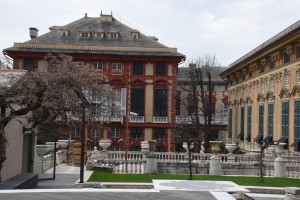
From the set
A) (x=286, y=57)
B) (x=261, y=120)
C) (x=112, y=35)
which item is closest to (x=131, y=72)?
Answer: (x=112, y=35)

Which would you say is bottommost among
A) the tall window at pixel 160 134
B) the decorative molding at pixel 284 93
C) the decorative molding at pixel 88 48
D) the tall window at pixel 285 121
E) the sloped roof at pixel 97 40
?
the tall window at pixel 160 134

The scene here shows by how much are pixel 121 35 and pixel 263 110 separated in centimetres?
2053

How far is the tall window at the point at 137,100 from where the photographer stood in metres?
49.9

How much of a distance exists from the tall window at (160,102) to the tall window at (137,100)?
152cm

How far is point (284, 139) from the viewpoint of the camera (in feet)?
110

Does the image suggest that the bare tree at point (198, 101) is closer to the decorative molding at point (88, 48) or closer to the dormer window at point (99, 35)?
the decorative molding at point (88, 48)

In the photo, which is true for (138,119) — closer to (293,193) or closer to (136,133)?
(136,133)

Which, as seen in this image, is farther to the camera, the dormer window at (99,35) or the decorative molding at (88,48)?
the dormer window at (99,35)

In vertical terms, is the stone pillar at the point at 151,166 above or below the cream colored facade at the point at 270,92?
below

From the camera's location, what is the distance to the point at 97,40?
51.6 meters

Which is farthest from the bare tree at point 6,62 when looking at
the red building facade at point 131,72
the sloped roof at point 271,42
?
the sloped roof at point 271,42

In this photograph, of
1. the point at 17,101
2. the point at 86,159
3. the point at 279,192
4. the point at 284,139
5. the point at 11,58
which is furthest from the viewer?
the point at 11,58

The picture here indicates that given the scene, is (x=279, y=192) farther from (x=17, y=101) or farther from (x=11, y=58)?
(x=11, y=58)

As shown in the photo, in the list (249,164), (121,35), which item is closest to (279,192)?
(249,164)
